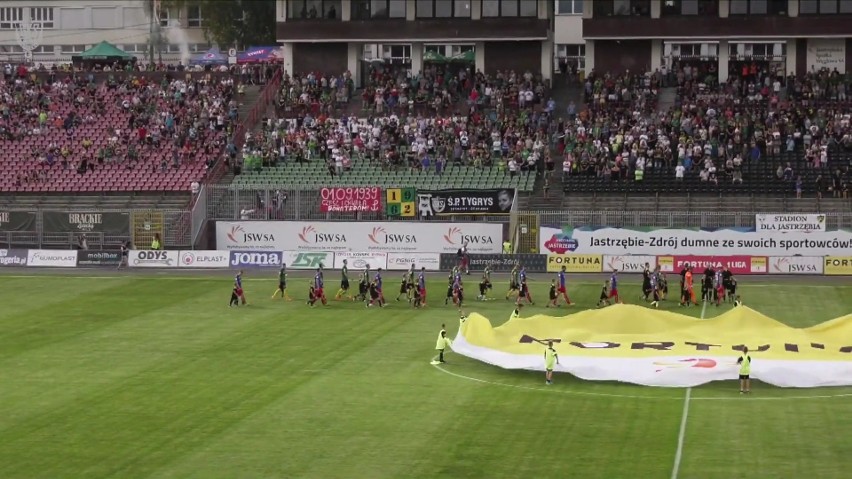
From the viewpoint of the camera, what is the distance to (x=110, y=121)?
8431 centimetres

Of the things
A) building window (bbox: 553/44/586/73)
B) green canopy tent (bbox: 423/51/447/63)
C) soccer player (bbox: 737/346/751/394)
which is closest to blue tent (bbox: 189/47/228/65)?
green canopy tent (bbox: 423/51/447/63)

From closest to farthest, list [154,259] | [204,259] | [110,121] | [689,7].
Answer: [204,259], [154,259], [689,7], [110,121]

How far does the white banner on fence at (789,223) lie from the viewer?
65500 mm

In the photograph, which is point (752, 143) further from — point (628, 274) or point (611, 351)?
point (611, 351)

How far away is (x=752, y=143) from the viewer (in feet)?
241

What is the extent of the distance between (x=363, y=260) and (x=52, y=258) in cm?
1540

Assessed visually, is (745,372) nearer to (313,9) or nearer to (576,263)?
(576,263)

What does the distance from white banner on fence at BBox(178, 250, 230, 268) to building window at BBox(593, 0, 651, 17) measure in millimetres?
28864

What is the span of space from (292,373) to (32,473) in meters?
12.0

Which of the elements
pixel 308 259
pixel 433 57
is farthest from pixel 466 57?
pixel 308 259

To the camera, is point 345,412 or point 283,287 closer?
point 345,412

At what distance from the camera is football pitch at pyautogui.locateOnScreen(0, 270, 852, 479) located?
28.8m

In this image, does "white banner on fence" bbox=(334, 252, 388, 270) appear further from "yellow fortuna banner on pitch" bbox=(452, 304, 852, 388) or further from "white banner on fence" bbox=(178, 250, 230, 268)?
"yellow fortuna banner on pitch" bbox=(452, 304, 852, 388)

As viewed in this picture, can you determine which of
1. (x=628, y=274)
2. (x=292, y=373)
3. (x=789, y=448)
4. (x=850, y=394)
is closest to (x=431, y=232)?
(x=628, y=274)
